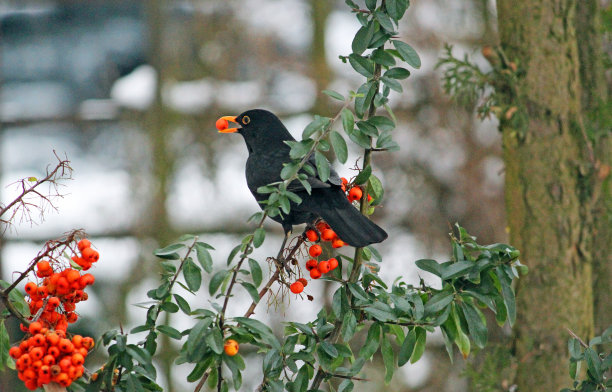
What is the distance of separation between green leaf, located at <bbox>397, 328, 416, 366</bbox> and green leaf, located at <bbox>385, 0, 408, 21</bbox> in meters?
0.48

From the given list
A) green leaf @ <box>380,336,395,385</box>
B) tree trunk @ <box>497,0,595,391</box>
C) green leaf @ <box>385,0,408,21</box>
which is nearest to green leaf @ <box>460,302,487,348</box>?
green leaf @ <box>380,336,395,385</box>

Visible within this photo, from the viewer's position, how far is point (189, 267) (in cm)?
98

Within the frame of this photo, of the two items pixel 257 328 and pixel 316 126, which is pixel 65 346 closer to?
pixel 257 328

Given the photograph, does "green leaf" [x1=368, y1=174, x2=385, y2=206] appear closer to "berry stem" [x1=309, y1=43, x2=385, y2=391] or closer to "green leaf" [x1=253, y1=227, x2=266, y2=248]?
"berry stem" [x1=309, y1=43, x2=385, y2=391]

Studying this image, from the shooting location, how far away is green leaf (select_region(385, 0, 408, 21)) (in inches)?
39.3

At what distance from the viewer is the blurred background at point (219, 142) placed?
344cm

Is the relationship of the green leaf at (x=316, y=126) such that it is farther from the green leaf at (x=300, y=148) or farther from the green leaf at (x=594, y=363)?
the green leaf at (x=594, y=363)

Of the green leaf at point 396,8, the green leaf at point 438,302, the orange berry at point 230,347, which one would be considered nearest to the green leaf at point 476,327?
the green leaf at point 438,302

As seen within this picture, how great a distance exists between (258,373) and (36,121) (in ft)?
6.12

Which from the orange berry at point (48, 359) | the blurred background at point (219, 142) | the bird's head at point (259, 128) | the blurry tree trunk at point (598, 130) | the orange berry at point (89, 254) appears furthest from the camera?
the blurred background at point (219, 142)

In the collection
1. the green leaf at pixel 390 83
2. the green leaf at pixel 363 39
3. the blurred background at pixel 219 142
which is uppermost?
the green leaf at pixel 363 39

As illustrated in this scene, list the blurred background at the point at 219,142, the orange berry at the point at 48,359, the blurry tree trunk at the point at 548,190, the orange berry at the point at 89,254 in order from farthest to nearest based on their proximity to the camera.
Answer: the blurred background at the point at 219,142
the blurry tree trunk at the point at 548,190
the orange berry at the point at 89,254
the orange berry at the point at 48,359

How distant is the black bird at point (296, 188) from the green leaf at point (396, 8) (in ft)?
1.00

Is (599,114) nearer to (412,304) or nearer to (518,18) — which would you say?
(518,18)
